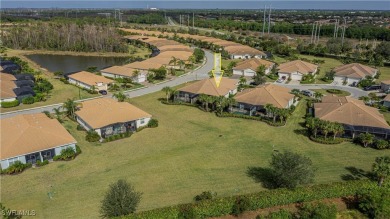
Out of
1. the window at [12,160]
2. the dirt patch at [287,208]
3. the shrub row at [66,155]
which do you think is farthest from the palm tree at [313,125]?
the window at [12,160]

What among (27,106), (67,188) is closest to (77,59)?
(27,106)

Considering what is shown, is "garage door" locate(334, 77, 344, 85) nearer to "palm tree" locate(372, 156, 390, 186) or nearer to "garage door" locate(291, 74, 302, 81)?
"garage door" locate(291, 74, 302, 81)

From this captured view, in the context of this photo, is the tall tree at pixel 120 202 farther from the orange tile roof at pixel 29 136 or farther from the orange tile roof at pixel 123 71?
the orange tile roof at pixel 123 71

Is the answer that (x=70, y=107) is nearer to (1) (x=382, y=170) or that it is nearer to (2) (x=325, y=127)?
(2) (x=325, y=127)

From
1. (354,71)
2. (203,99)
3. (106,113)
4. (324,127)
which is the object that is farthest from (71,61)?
(324,127)

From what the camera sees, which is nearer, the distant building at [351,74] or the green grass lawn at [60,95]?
the green grass lawn at [60,95]

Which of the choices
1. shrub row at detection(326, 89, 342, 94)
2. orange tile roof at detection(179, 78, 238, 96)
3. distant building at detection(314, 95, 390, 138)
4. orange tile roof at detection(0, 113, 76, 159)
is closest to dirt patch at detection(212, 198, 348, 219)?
distant building at detection(314, 95, 390, 138)

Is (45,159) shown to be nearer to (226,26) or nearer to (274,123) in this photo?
(274,123)
